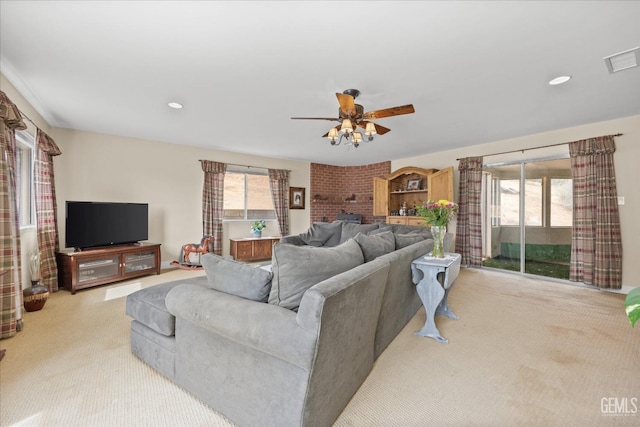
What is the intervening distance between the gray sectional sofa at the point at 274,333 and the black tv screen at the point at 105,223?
270cm

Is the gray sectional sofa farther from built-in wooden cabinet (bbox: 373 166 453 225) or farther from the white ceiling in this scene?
built-in wooden cabinet (bbox: 373 166 453 225)

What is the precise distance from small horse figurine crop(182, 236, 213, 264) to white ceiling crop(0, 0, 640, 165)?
214 centimetres

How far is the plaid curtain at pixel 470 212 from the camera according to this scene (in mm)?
5070

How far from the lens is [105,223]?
4.14 meters

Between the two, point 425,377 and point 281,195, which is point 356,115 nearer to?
point 425,377

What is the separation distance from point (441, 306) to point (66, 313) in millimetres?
4048

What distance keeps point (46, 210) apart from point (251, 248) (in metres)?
3.20

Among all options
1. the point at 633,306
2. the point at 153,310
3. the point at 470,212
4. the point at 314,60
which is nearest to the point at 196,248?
the point at 153,310

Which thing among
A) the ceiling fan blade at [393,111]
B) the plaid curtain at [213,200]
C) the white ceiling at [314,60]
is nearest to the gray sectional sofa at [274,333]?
the ceiling fan blade at [393,111]

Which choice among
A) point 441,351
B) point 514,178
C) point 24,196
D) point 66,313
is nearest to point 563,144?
point 514,178

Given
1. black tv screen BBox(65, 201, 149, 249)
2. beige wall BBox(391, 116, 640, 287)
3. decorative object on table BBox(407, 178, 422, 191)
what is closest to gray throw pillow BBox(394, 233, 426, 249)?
beige wall BBox(391, 116, 640, 287)

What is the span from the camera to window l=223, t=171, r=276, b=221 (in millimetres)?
6031

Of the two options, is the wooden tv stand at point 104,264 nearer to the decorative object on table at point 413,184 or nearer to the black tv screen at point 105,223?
the black tv screen at point 105,223

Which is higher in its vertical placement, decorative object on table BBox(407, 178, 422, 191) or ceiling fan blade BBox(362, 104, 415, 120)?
ceiling fan blade BBox(362, 104, 415, 120)
